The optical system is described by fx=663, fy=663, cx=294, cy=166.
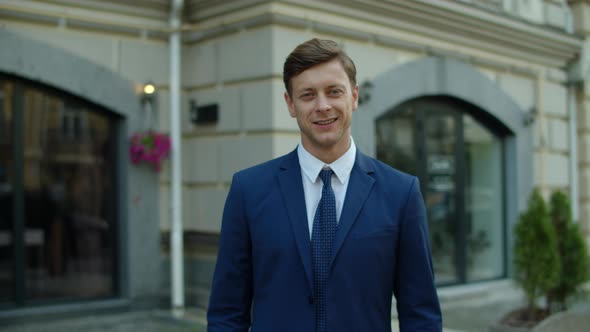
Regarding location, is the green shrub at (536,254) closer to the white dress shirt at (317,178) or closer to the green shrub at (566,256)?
the green shrub at (566,256)

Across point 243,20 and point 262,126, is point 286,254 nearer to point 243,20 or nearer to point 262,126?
point 262,126

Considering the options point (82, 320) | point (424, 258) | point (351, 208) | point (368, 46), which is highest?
point (368, 46)

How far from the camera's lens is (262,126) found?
668cm

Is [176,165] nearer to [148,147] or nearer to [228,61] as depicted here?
[148,147]

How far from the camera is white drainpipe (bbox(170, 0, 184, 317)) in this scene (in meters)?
7.21

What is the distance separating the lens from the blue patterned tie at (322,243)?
242 centimetres

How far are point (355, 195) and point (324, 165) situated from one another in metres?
0.17

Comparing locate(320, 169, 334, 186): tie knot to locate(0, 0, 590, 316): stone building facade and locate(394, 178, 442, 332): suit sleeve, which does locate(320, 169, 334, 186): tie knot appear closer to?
locate(394, 178, 442, 332): suit sleeve

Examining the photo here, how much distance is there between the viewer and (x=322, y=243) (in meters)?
2.46

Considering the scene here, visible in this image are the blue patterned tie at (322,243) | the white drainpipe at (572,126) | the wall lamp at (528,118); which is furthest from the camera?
the white drainpipe at (572,126)

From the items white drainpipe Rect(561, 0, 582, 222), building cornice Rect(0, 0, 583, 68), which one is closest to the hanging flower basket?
building cornice Rect(0, 0, 583, 68)

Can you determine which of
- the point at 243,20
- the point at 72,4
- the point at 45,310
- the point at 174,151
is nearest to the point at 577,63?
the point at 243,20

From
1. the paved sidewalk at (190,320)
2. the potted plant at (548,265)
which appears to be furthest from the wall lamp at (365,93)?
the paved sidewalk at (190,320)

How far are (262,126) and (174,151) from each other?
117 centimetres
